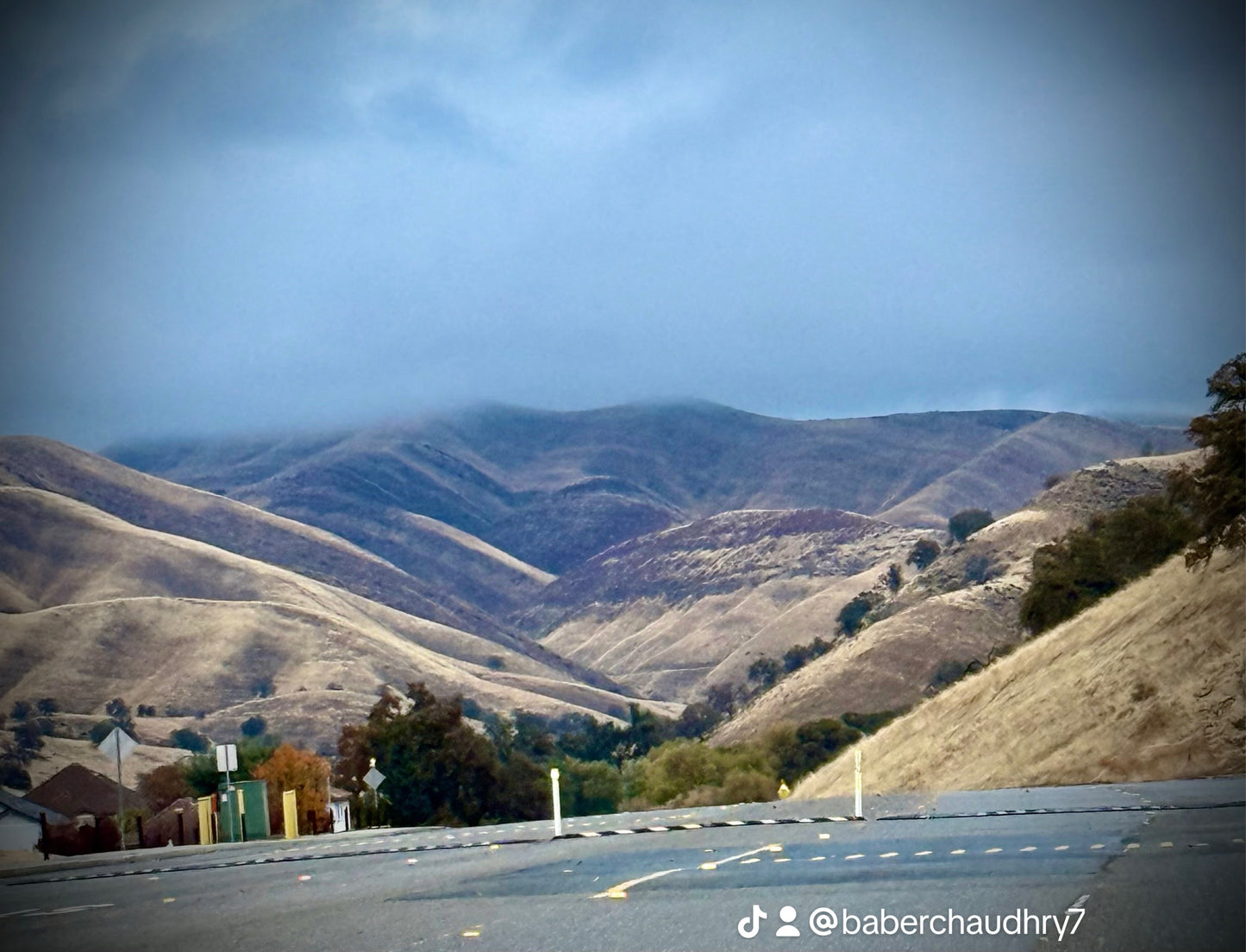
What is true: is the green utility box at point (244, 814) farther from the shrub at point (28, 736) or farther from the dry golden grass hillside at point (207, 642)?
the dry golden grass hillside at point (207, 642)

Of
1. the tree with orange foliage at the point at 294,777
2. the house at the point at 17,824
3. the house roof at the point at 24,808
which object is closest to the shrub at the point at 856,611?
the tree with orange foliage at the point at 294,777

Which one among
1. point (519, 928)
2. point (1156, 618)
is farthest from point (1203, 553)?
point (519, 928)

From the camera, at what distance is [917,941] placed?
31.4ft

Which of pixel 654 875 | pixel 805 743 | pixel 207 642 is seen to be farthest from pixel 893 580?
pixel 654 875

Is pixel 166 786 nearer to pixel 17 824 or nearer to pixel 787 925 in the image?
pixel 17 824

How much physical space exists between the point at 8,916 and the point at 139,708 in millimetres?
134243

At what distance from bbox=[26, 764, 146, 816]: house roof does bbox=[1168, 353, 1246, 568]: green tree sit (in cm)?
5839

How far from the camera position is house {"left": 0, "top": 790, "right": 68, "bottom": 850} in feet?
194

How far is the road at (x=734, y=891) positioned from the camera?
999cm

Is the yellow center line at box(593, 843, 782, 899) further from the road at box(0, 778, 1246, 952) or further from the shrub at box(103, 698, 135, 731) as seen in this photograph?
the shrub at box(103, 698, 135, 731)

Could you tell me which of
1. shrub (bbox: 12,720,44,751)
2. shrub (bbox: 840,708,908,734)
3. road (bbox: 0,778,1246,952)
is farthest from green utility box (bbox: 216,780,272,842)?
shrub (bbox: 12,720,44,751)

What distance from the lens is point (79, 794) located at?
82.3 metres

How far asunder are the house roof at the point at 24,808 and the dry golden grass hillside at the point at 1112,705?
36076 mm

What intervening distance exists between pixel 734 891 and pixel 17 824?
182 feet
